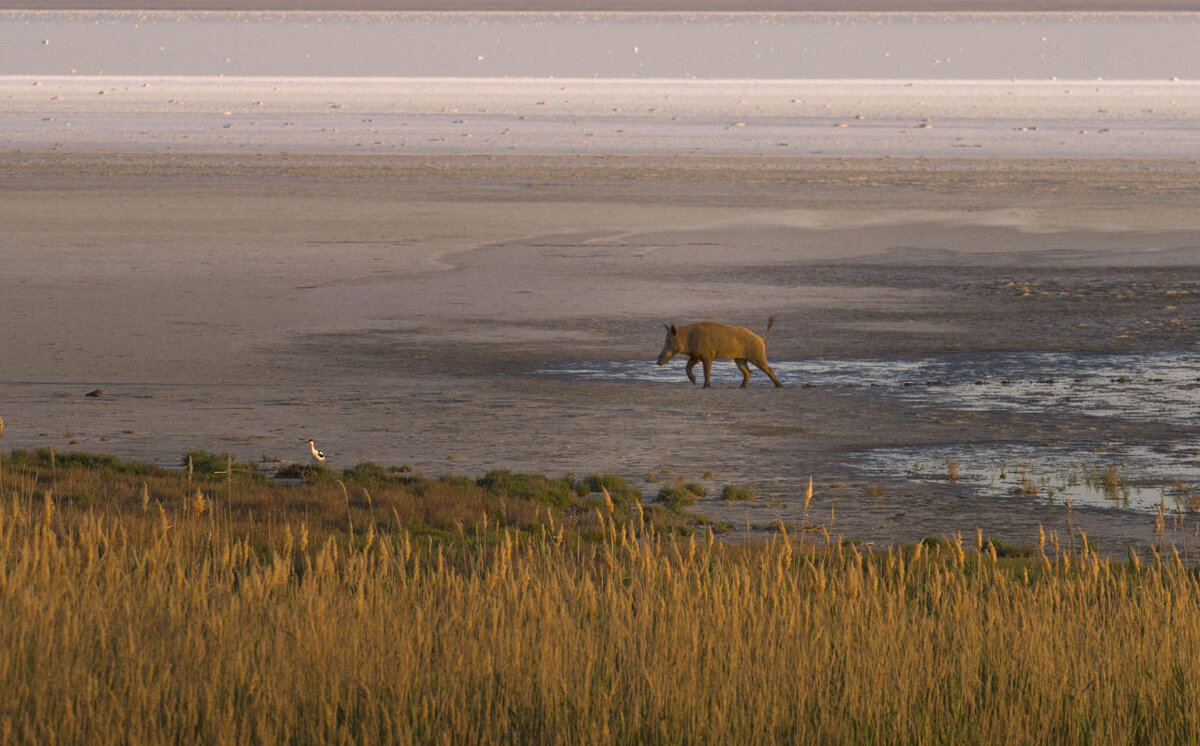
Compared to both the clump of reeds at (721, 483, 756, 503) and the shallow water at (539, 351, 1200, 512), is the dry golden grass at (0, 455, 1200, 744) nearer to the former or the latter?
the shallow water at (539, 351, 1200, 512)

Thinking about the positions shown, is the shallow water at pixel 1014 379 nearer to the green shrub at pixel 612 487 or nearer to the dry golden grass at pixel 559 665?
the green shrub at pixel 612 487

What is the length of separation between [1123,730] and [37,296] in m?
27.9

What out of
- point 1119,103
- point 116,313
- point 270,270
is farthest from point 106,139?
point 1119,103

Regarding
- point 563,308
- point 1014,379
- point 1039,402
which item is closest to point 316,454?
point 1039,402

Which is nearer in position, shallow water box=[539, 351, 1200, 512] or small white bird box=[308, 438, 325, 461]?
shallow water box=[539, 351, 1200, 512]

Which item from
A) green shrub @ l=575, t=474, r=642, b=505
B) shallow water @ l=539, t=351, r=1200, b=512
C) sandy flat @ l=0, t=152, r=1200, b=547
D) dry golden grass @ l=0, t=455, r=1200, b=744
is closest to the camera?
dry golden grass @ l=0, t=455, r=1200, b=744

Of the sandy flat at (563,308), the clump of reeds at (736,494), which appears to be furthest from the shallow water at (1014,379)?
the clump of reeds at (736,494)

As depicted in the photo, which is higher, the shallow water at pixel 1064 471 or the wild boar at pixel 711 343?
the wild boar at pixel 711 343

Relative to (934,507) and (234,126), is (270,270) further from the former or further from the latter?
(234,126)

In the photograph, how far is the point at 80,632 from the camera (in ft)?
27.0

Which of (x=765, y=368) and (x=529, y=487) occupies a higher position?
(x=765, y=368)

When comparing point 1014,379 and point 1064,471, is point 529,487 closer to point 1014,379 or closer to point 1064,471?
point 1064,471

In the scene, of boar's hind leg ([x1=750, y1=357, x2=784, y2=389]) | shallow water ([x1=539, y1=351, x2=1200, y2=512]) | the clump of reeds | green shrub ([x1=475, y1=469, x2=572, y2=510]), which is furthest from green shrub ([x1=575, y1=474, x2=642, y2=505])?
boar's hind leg ([x1=750, y1=357, x2=784, y2=389])

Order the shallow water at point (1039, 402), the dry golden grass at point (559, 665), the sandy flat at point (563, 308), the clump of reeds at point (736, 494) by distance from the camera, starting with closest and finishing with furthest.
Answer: the dry golden grass at point (559, 665)
the clump of reeds at point (736, 494)
the shallow water at point (1039, 402)
the sandy flat at point (563, 308)
